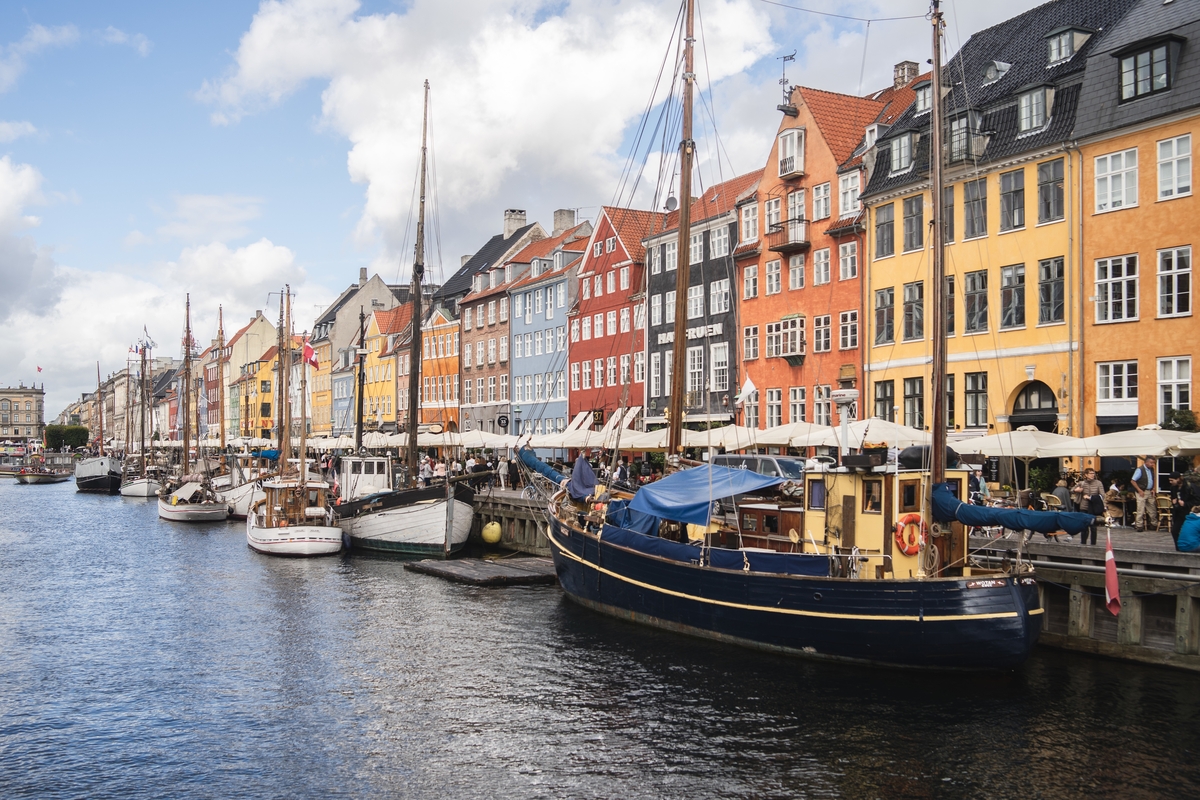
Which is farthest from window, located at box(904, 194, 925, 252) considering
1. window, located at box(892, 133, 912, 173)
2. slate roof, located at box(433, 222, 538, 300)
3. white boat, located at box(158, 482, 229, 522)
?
slate roof, located at box(433, 222, 538, 300)

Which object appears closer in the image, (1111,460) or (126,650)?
(126,650)

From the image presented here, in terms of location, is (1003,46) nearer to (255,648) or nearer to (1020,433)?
(1020,433)

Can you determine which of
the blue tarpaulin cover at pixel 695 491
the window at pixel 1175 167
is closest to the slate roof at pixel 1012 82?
the window at pixel 1175 167

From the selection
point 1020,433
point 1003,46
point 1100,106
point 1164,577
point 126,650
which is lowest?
point 126,650

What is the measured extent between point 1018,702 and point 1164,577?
378 cm

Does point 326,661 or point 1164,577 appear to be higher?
point 1164,577

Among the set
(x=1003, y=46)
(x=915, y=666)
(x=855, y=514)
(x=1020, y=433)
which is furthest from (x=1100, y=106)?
Answer: (x=915, y=666)

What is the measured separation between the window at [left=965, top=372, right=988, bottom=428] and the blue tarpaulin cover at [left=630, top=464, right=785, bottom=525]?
53.3 ft

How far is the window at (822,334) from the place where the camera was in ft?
152

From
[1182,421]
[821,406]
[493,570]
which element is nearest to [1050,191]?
[1182,421]

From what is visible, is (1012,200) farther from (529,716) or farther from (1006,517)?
(529,716)

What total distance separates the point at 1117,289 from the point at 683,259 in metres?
14.5

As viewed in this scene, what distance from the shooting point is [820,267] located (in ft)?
155

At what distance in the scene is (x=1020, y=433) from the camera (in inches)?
1161
